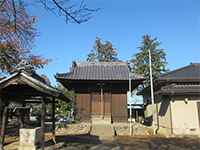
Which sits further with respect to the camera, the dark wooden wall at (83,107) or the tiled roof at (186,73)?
the dark wooden wall at (83,107)

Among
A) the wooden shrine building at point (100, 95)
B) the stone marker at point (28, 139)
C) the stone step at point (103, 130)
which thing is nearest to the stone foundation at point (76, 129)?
the stone step at point (103, 130)

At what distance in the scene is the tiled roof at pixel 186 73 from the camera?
1033 inches

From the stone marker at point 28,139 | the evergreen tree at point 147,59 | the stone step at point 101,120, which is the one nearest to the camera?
the stone marker at point 28,139

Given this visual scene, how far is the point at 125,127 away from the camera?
26.5 metres

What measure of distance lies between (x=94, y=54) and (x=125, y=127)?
44.0m

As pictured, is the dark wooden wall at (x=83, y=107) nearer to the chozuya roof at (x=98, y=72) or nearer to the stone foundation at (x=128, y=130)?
the chozuya roof at (x=98, y=72)

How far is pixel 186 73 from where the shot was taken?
27844mm

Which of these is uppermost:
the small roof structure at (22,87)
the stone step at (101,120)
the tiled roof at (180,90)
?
the tiled roof at (180,90)

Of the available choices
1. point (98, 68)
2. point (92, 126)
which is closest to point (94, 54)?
point (98, 68)

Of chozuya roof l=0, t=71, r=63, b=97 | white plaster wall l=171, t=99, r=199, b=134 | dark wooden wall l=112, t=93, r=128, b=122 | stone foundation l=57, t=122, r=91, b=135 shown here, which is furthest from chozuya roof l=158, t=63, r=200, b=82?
chozuya roof l=0, t=71, r=63, b=97

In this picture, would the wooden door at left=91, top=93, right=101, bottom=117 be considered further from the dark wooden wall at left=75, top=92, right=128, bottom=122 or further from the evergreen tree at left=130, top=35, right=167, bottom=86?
the evergreen tree at left=130, top=35, right=167, bottom=86

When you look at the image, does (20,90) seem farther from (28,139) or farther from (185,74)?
(185,74)

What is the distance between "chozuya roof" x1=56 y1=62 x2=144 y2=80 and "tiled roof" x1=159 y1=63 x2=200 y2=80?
2.83 metres

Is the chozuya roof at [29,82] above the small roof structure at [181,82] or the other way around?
the other way around
